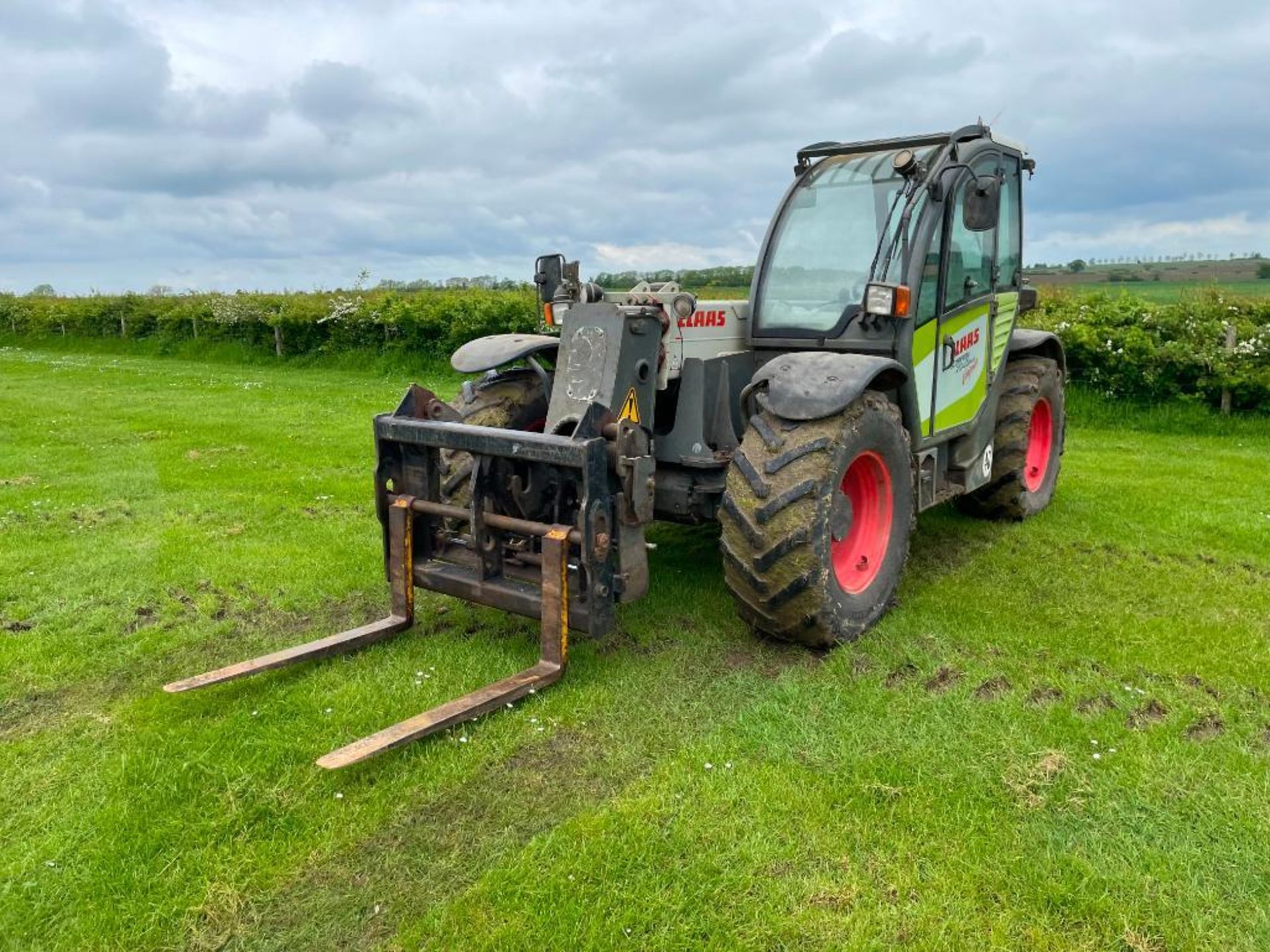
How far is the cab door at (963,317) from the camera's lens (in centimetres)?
534

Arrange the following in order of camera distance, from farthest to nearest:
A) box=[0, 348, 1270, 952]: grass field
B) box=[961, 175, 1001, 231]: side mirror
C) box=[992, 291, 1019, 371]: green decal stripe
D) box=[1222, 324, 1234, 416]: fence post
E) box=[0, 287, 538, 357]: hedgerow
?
1. box=[0, 287, 538, 357]: hedgerow
2. box=[1222, 324, 1234, 416]: fence post
3. box=[992, 291, 1019, 371]: green decal stripe
4. box=[961, 175, 1001, 231]: side mirror
5. box=[0, 348, 1270, 952]: grass field

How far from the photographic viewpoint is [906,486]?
4.90 m

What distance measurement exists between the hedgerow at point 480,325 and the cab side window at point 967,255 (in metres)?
6.37

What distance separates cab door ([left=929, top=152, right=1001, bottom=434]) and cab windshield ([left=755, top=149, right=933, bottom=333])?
1.16ft

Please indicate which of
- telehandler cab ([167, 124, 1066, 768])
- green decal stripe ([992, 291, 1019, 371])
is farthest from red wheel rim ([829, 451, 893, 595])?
green decal stripe ([992, 291, 1019, 371])

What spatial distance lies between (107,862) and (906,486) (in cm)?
374

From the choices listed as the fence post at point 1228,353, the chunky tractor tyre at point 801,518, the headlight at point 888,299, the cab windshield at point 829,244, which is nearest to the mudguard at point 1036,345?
the cab windshield at point 829,244

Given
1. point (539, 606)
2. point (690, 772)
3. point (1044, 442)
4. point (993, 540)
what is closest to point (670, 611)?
point (539, 606)

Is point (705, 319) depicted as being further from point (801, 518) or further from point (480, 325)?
point (480, 325)

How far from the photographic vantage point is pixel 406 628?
15.6 feet

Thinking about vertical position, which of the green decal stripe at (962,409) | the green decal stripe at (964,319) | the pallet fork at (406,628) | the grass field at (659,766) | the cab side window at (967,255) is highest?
the cab side window at (967,255)

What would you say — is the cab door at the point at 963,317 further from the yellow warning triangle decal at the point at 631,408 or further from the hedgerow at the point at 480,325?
the hedgerow at the point at 480,325

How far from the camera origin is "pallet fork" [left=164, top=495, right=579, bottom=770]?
361 centimetres

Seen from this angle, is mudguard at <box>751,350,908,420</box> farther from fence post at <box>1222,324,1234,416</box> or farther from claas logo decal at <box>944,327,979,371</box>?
fence post at <box>1222,324,1234,416</box>
